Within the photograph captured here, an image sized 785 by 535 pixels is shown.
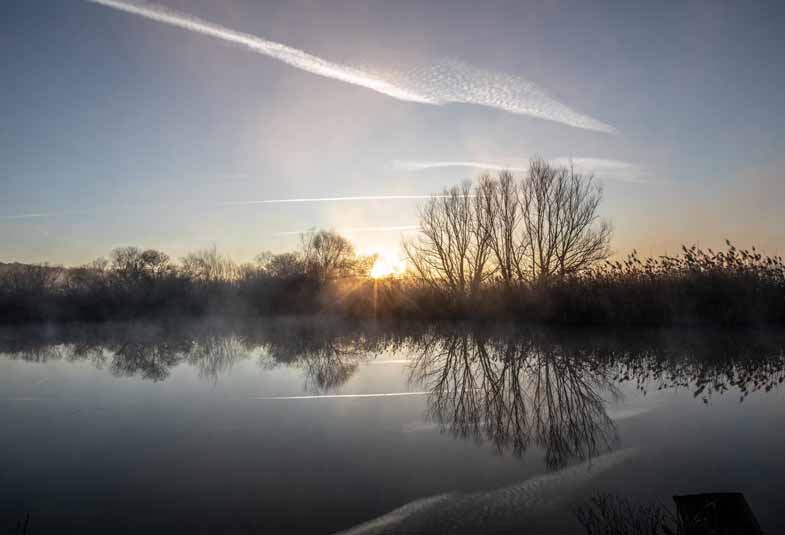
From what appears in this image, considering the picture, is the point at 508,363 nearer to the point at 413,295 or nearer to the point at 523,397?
the point at 523,397

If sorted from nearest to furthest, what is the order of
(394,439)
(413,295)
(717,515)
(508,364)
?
(717,515)
(394,439)
(508,364)
(413,295)

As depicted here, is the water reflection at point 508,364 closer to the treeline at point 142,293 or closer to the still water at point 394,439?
the still water at point 394,439

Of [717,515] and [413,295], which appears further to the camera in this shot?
[413,295]

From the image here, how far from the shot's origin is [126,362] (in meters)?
11.2

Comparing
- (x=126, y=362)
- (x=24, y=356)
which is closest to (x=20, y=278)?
(x=24, y=356)

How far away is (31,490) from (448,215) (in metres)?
20.3

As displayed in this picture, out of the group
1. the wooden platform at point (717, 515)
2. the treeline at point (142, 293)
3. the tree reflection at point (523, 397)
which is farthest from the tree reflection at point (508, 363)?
the treeline at point (142, 293)

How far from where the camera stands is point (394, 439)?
5008mm

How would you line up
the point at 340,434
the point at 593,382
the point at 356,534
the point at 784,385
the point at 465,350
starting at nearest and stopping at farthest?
1. the point at 356,534
2. the point at 340,434
3. the point at 784,385
4. the point at 593,382
5. the point at 465,350

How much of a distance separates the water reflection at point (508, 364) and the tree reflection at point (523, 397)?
2 cm

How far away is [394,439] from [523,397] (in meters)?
2.25

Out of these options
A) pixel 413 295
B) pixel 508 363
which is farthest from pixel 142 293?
pixel 508 363

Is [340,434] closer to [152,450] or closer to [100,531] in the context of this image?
[152,450]

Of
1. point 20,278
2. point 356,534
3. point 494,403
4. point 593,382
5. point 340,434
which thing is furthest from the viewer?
point 20,278
